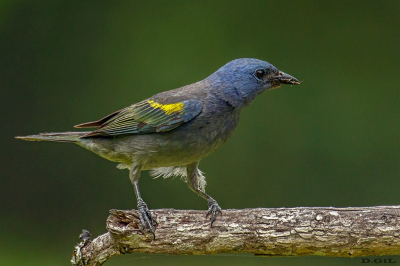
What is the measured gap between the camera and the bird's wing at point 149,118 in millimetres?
5055

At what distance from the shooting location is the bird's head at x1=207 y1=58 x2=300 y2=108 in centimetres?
526

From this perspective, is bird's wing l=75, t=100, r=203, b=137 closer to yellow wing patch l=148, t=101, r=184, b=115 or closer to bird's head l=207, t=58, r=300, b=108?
yellow wing patch l=148, t=101, r=184, b=115

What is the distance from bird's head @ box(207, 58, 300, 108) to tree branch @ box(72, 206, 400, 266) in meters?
1.26

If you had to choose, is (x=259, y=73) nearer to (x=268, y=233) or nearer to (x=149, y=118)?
(x=149, y=118)

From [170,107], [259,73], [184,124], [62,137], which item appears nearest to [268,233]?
[184,124]

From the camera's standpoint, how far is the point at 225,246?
4.50m

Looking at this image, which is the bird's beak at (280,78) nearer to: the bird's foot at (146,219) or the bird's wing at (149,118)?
the bird's wing at (149,118)

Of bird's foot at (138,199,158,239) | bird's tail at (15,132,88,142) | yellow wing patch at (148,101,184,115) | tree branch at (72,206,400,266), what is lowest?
tree branch at (72,206,400,266)

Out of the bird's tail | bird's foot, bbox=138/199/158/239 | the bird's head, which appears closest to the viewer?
bird's foot, bbox=138/199/158/239

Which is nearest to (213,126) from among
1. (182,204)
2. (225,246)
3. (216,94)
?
(216,94)

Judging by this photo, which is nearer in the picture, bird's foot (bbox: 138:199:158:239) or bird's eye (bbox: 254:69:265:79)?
bird's foot (bbox: 138:199:158:239)

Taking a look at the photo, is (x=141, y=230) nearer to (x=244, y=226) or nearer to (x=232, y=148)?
(x=244, y=226)

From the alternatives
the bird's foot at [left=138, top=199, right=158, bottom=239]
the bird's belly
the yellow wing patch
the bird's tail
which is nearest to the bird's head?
the bird's belly

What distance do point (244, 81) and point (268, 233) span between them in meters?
1.69
